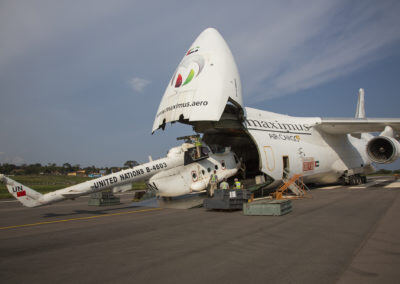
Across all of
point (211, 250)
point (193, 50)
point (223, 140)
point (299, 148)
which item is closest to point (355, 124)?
point (299, 148)

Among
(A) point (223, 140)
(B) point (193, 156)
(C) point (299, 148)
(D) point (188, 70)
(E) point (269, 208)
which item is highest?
(D) point (188, 70)

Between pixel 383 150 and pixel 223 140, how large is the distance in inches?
401

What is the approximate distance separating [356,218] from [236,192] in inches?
163

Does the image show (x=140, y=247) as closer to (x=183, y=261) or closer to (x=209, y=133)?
(x=183, y=261)

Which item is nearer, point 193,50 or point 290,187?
point 193,50

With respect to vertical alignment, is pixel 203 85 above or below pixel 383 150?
above

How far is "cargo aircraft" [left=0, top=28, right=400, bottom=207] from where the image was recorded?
11.8 meters

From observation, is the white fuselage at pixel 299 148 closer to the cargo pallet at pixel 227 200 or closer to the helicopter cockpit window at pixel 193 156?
the helicopter cockpit window at pixel 193 156

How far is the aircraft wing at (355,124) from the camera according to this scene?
17656mm

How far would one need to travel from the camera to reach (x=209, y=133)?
17203mm

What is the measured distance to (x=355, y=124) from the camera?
18.0 meters

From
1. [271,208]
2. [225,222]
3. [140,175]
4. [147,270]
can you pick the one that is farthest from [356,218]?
[140,175]

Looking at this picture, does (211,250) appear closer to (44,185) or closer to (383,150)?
(383,150)

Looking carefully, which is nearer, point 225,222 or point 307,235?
point 307,235
